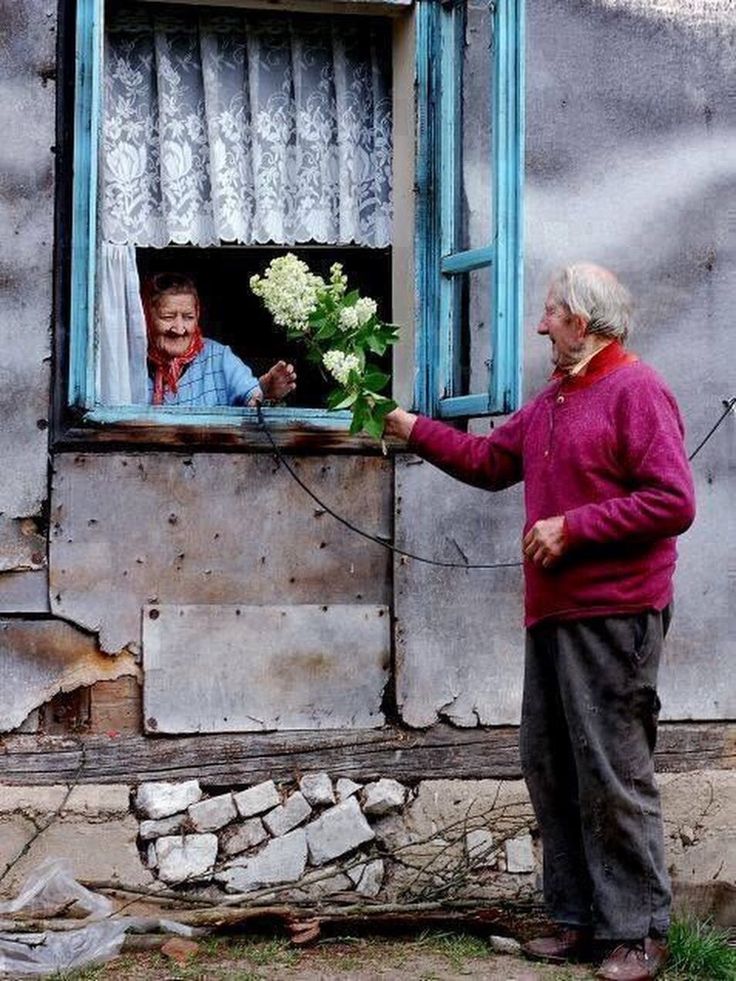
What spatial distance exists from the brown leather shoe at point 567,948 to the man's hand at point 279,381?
6.44ft

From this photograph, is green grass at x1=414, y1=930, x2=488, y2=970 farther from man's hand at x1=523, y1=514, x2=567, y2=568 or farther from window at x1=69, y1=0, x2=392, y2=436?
window at x1=69, y1=0, x2=392, y2=436

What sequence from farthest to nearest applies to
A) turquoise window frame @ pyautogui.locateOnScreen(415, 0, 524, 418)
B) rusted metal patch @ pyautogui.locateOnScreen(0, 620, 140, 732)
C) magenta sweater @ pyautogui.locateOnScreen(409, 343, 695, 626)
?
rusted metal patch @ pyautogui.locateOnScreen(0, 620, 140, 732) → turquoise window frame @ pyautogui.locateOnScreen(415, 0, 524, 418) → magenta sweater @ pyautogui.locateOnScreen(409, 343, 695, 626)

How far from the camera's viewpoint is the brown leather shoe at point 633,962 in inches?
196

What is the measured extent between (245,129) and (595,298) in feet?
5.46

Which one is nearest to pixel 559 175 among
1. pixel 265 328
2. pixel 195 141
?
pixel 195 141

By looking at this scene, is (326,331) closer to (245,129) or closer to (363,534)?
(363,534)

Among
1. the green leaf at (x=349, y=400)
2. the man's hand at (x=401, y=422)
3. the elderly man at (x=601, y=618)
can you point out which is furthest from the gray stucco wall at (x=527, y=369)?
the elderly man at (x=601, y=618)

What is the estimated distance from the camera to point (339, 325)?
544 centimetres

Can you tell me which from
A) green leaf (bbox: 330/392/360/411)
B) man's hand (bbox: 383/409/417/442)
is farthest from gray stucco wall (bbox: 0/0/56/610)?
man's hand (bbox: 383/409/417/442)

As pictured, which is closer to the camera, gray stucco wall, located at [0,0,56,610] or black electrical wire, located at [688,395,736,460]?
gray stucco wall, located at [0,0,56,610]

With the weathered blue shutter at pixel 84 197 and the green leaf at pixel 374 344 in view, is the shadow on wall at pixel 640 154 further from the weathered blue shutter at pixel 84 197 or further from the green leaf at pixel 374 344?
the weathered blue shutter at pixel 84 197

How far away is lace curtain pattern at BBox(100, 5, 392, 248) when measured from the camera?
19.9ft

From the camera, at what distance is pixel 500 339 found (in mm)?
5594

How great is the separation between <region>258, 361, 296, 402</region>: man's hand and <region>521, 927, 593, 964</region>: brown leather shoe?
1964 millimetres
